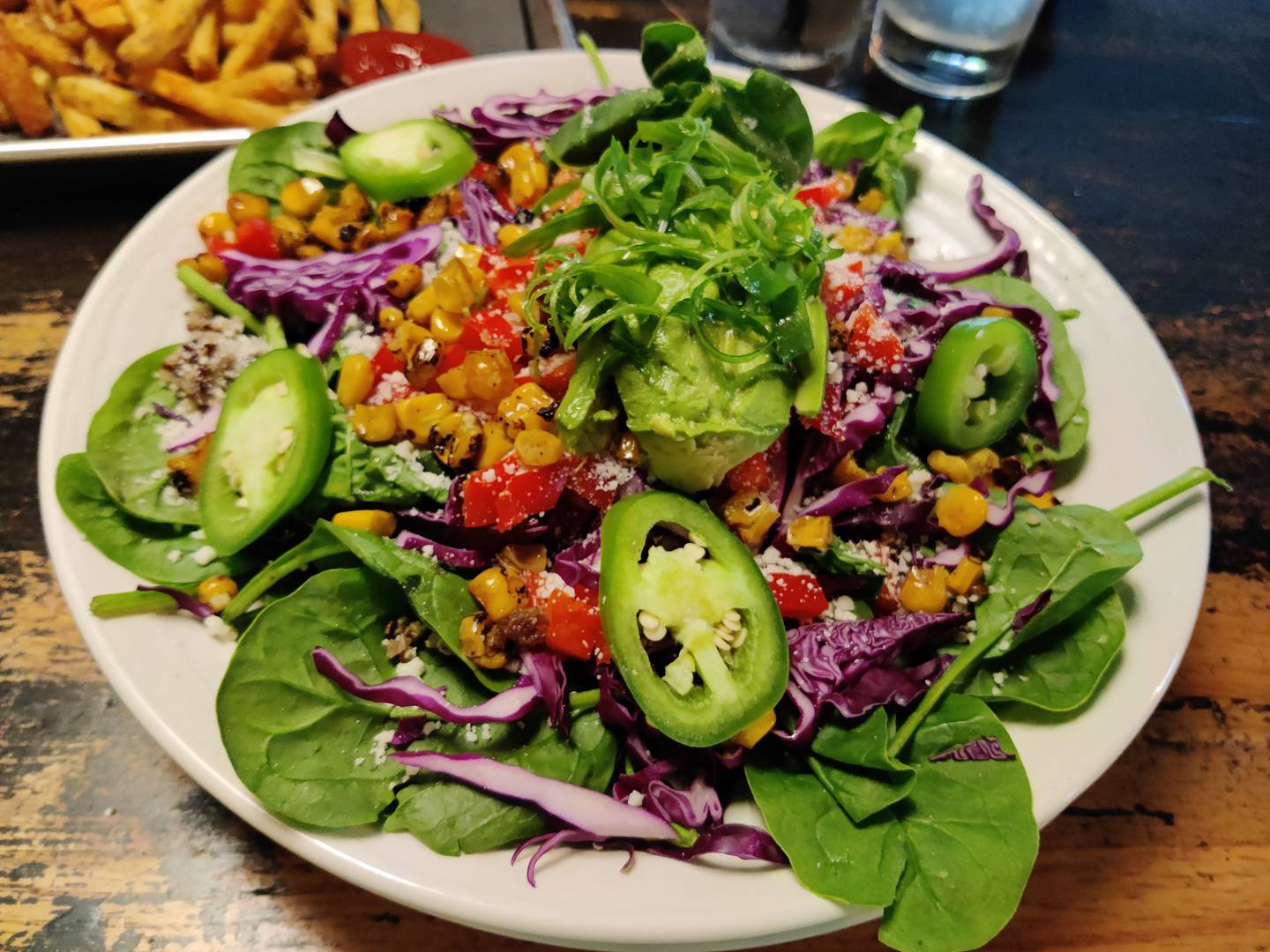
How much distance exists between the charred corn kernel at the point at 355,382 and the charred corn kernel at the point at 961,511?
4.73ft

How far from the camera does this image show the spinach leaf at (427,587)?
5.99ft

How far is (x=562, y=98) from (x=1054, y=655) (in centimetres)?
225

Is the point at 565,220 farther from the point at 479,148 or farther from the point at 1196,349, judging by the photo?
the point at 1196,349

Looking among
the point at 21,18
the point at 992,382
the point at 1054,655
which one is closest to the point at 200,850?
the point at 1054,655

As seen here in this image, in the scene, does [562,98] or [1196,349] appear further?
[1196,349]

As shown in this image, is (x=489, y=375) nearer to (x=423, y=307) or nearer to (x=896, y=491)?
(x=423, y=307)

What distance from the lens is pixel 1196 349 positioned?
3172 millimetres

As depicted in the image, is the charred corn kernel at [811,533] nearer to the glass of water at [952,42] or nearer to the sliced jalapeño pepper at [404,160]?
the sliced jalapeño pepper at [404,160]

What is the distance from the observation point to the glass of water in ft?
12.6

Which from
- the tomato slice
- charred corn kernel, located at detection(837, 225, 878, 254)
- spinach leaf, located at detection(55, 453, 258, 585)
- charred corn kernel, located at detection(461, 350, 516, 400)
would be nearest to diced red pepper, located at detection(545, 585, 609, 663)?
charred corn kernel, located at detection(461, 350, 516, 400)

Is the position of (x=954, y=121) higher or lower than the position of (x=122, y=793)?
higher

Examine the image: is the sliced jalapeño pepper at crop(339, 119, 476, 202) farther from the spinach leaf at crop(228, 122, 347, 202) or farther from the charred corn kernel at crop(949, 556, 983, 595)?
the charred corn kernel at crop(949, 556, 983, 595)

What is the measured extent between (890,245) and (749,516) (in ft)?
3.60

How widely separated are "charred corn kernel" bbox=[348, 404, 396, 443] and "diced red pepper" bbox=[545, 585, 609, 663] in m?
0.59
